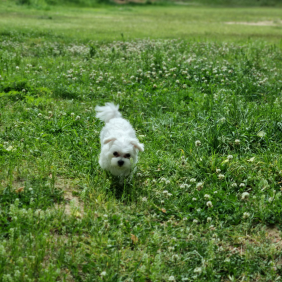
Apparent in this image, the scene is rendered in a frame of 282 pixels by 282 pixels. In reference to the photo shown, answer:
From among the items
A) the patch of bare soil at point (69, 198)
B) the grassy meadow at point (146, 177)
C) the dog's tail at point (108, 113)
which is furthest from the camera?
the dog's tail at point (108, 113)

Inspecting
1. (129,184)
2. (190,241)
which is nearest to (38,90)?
(129,184)

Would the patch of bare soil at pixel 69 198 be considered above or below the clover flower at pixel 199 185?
below

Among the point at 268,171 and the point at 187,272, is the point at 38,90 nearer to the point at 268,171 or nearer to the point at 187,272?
the point at 268,171

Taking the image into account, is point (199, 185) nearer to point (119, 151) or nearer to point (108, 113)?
point (119, 151)

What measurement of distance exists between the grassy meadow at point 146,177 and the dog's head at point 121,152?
0.81ft

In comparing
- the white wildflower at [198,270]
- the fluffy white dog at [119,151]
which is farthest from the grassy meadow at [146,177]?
the fluffy white dog at [119,151]

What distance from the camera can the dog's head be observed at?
482 cm

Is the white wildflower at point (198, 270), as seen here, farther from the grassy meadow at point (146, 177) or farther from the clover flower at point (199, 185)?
the clover flower at point (199, 185)

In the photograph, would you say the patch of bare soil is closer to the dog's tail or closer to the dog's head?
the dog's head

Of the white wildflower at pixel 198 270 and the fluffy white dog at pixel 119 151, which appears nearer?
the white wildflower at pixel 198 270

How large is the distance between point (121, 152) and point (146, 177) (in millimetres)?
643

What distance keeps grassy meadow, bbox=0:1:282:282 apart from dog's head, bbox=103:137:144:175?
25 centimetres

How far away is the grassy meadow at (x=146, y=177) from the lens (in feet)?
11.6

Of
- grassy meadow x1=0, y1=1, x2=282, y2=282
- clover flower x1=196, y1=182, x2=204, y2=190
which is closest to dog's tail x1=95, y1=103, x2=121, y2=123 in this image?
grassy meadow x1=0, y1=1, x2=282, y2=282
